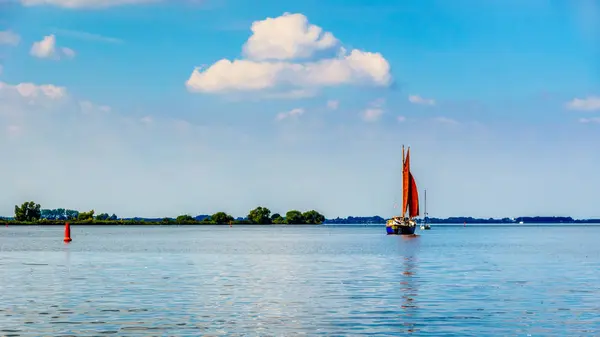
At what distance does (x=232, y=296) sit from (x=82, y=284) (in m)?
13.3

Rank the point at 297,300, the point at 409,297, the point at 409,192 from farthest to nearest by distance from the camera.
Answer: the point at 409,192 → the point at 409,297 → the point at 297,300

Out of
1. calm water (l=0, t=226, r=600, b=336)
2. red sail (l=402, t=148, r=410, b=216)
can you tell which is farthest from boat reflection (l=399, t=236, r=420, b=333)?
red sail (l=402, t=148, r=410, b=216)

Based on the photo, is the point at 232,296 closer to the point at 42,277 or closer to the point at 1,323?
the point at 1,323

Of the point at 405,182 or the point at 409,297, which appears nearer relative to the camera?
the point at 409,297

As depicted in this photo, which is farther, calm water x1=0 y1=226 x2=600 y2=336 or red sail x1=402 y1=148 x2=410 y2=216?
red sail x1=402 y1=148 x2=410 y2=216

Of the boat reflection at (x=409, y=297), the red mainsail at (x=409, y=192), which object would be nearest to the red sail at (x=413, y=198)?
the red mainsail at (x=409, y=192)

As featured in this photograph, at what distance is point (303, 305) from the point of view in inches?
1735

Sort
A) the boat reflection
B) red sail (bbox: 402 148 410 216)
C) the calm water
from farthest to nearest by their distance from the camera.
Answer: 1. red sail (bbox: 402 148 410 216)
2. the boat reflection
3. the calm water

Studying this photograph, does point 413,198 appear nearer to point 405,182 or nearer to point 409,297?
point 405,182

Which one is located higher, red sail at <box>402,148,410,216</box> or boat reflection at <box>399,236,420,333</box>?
red sail at <box>402,148,410,216</box>

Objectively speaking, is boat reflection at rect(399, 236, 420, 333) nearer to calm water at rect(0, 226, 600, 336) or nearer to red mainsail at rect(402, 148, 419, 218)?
calm water at rect(0, 226, 600, 336)

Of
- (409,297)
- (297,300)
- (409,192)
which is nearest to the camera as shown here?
(297,300)

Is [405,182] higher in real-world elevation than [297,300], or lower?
higher

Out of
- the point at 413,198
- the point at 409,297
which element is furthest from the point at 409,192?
the point at 409,297
